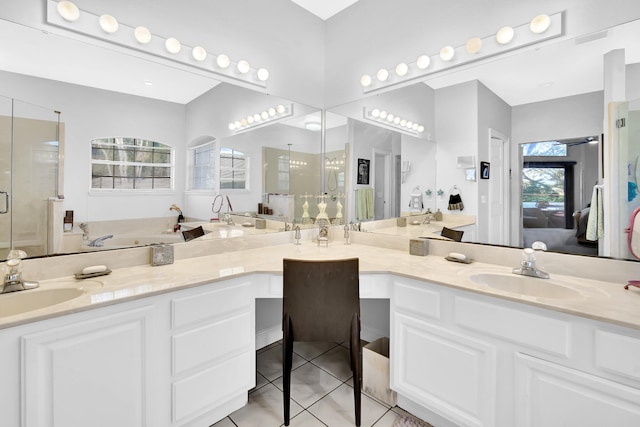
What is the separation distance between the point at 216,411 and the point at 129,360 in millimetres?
597

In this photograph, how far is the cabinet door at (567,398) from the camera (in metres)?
1.03

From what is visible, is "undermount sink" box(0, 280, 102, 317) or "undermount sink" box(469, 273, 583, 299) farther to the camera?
"undermount sink" box(469, 273, 583, 299)

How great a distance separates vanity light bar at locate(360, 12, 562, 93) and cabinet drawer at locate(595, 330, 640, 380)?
147 centimetres

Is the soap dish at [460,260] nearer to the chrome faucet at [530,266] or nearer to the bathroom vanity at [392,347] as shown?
the bathroom vanity at [392,347]

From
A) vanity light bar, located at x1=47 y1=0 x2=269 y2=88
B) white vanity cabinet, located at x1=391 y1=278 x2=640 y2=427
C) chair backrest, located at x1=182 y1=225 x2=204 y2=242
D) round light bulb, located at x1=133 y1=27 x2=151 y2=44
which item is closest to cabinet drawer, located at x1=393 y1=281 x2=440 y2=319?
white vanity cabinet, located at x1=391 y1=278 x2=640 y2=427

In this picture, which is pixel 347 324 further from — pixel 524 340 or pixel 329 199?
Answer: pixel 329 199

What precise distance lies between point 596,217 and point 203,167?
87.3 inches

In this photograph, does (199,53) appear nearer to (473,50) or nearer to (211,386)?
Answer: (473,50)

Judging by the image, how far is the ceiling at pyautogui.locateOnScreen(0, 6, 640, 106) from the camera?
4.56 feet

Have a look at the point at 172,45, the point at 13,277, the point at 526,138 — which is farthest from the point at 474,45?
the point at 13,277

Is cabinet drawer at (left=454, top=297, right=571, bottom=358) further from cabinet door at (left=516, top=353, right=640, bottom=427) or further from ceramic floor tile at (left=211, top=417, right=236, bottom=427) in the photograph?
ceramic floor tile at (left=211, top=417, right=236, bottom=427)

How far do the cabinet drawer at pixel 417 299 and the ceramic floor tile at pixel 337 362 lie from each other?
79 cm

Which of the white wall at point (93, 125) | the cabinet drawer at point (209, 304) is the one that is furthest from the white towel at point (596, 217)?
the white wall at point (93, 125)

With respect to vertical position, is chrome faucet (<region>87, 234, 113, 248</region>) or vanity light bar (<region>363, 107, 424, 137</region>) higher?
vanity light bar (<region>363, 107, 424, 137</region>)
